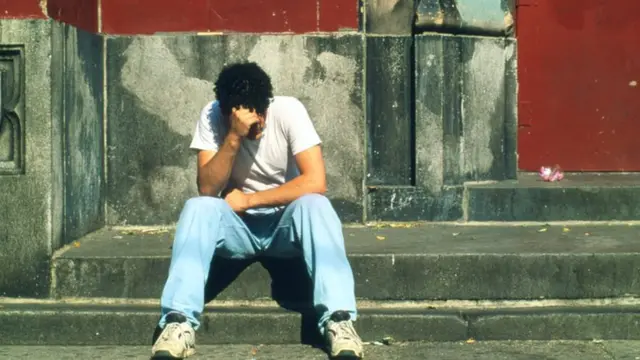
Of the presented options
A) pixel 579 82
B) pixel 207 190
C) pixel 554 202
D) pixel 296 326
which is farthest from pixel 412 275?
pixel 579 82

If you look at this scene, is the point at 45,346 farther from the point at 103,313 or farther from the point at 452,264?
the point at 452,264

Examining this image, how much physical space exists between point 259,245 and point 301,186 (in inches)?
14.9

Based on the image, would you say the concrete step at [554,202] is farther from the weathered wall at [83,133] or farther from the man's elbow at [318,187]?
the weathered wall at [83,133]

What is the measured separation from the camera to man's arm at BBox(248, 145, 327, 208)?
5.61 meters

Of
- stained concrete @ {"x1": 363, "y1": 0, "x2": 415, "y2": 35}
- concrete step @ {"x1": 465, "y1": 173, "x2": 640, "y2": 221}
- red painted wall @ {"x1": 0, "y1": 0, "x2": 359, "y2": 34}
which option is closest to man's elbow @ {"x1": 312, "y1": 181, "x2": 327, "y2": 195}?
red painted wall @ {"x1": 0, "y1": 0, "x2": 359, "y2": 34}

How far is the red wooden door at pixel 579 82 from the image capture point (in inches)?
322

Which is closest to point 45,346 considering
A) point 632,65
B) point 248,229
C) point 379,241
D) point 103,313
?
point 103,313

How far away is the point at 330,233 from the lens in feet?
17.6

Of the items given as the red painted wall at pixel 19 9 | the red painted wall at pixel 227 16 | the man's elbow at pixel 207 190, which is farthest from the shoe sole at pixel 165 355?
the red painted wall at pixel 227 16

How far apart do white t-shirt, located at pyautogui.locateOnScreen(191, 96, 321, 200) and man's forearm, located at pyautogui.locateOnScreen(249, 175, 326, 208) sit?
0.16 meters

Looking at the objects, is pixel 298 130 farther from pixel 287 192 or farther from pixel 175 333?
pixel 175 333

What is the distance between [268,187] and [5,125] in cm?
138

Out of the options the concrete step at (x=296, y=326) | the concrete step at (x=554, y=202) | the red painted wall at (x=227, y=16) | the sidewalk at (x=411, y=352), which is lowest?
the sidewalk at (x=411, y=352)

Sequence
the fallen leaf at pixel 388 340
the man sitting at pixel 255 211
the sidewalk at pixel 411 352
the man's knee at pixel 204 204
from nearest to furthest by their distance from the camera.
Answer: the man sitting at pixel 255 211 → the sidewalk at pixel 411 352 → the man's knee at pixel 204 204 → the fallen leaf at pixel 388 340
